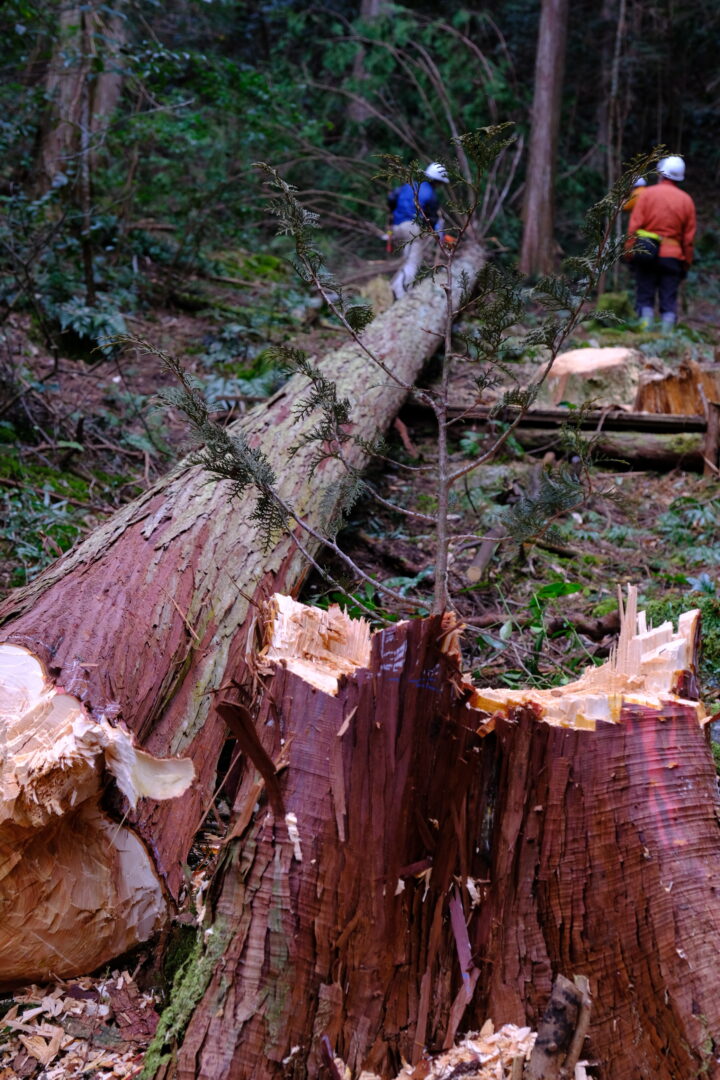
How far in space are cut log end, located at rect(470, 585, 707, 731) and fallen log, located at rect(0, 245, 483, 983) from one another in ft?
2.51

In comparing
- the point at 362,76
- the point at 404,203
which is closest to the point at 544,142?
the point at 404,203

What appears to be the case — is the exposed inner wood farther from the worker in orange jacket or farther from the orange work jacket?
the orange work jacket

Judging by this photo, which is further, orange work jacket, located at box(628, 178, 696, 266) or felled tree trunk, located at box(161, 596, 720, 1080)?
orange work jacket, located at box(628, 178, 696, 266)

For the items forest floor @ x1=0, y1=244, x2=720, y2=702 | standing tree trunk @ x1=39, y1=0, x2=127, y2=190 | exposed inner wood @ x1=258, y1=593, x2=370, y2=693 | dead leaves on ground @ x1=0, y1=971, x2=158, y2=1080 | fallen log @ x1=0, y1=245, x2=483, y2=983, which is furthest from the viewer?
standing tree trunk @ x1=39, y1=0, x2=127, y2=190

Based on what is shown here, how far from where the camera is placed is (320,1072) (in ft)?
5.49

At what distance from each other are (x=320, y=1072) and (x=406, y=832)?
19.7 inches

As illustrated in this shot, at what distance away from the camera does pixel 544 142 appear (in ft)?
38.9

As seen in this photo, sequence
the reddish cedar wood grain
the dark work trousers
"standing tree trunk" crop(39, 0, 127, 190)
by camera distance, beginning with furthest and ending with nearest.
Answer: the dark work trousers, "standing tree trunk" crop(39, 0, 127, 190), the reddish cedar wood grain

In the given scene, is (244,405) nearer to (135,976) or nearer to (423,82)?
(135,976)

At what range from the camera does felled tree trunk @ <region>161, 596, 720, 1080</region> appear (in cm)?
170

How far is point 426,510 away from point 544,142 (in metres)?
8.80

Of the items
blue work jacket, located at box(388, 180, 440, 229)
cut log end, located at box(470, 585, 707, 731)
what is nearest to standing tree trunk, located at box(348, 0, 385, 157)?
blue work jacket, located at box(388, 180, 440, 229)

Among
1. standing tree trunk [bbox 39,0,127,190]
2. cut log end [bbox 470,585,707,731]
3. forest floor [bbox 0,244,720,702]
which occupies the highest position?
standing tree trunk [bbox 39,0,127,190]

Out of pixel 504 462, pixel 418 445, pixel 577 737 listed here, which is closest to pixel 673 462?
pixel 504 462
